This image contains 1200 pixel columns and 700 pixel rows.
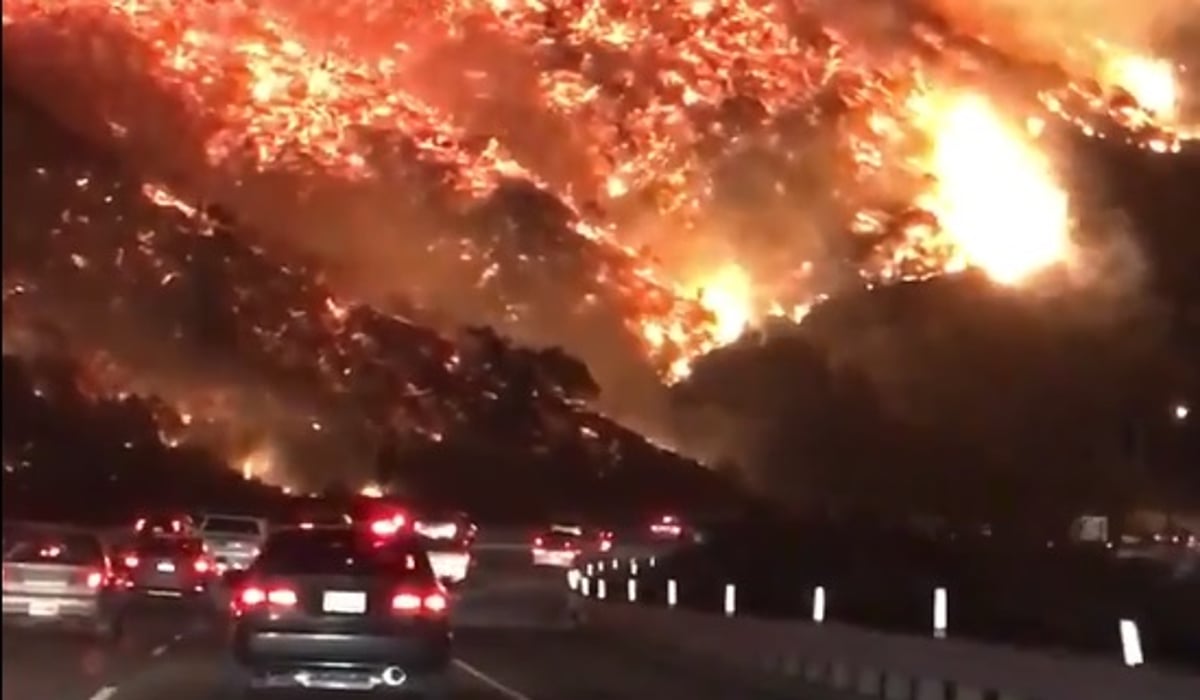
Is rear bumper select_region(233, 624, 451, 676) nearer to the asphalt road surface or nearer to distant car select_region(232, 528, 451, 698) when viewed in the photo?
distant car select_region(232, 528, 451, 698)

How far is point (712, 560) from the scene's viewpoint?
50.0 m

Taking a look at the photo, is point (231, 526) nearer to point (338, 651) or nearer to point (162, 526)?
point (162, 526)

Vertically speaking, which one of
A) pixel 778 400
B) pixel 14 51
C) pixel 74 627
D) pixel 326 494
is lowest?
pixel 74 627

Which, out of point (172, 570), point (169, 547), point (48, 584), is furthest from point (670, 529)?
point (48, 584)

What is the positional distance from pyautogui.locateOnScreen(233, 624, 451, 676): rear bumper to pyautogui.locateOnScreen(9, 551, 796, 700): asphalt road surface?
140 cm

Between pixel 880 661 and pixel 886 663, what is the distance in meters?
0.27

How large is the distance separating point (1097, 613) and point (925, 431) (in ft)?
111

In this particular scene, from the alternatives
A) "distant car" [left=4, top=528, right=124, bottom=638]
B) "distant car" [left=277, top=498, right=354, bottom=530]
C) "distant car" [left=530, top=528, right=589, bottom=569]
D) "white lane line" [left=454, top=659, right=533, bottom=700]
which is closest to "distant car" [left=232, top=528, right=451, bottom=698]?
"white lane line" [left=454, top=659, right=533, bottom=700]

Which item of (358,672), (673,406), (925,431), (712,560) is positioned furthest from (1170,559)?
(673,406)

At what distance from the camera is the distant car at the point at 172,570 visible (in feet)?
144

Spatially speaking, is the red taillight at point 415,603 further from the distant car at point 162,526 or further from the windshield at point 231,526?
the windshield at point 231,526

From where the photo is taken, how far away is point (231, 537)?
172ft

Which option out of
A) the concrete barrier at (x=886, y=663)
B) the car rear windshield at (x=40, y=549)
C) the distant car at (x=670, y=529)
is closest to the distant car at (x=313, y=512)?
the distant car at (x=670, y=529)

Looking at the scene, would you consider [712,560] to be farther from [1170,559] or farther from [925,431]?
[925,431]
